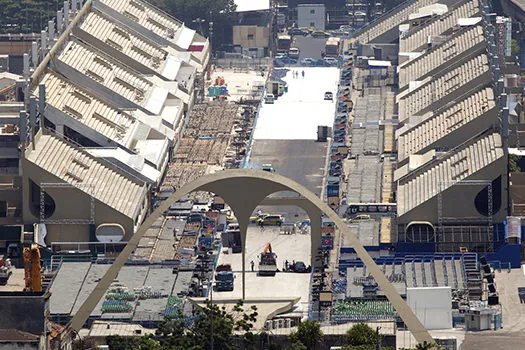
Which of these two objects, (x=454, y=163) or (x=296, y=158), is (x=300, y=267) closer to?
(x=454, y=163)

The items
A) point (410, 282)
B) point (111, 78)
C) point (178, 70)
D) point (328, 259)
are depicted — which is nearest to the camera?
point (410, 282)

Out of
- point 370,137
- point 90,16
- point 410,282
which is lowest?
point 410,282

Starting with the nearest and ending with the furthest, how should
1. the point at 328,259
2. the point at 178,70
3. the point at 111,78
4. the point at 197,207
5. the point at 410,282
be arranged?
the point at 410,282
the point at 328,259
the point at 197,207
the point at 111,78
the point at 178,70

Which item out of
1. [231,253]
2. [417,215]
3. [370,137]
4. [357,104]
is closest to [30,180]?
[231,253]

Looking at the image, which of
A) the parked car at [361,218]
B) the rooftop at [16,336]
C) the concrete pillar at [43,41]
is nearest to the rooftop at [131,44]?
the concrete pillar at [43,41]

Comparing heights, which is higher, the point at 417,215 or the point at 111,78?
the point at 111,78

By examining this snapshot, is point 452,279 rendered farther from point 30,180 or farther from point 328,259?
point 30,180

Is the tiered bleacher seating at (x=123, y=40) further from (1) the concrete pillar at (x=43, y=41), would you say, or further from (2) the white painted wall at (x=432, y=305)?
(2) the white painted wall at (x=432, y=305)
